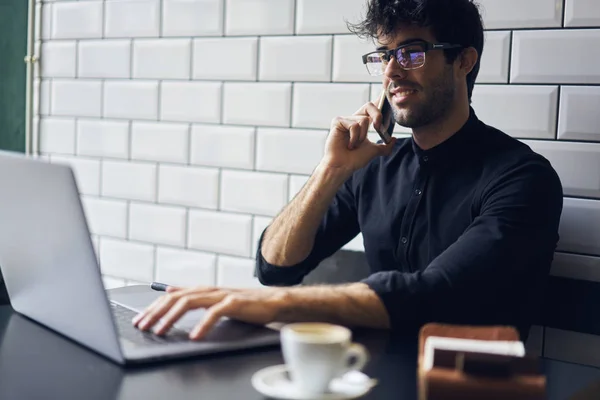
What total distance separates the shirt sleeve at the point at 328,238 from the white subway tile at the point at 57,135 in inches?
43.1

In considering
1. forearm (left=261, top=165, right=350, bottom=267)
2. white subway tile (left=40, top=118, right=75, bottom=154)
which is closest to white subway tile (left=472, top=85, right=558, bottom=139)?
forearm (left=261, top=165, right=350, bottom=267)

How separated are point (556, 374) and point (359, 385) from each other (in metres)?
0.33

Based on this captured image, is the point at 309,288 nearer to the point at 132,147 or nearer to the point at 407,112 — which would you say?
the point at 407,112

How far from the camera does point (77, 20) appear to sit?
8.71 ft

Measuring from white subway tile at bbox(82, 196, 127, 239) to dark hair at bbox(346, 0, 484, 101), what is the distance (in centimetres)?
117

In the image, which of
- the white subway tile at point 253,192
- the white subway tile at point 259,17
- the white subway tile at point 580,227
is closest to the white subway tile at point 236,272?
the white subway tile at point 253,192

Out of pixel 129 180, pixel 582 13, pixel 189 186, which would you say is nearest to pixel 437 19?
pixel 582 13

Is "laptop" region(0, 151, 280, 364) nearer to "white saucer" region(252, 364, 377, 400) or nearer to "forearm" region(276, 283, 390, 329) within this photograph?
"forearm" region(276, 283, 390, 329)

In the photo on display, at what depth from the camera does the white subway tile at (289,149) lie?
212 cm

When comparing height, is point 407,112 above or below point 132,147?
above

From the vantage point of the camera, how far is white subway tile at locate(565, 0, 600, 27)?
1.68m

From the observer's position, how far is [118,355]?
104cm

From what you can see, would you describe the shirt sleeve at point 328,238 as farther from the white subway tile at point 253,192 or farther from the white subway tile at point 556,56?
the white subway tile at point 556,56

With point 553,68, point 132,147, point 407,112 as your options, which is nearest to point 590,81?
point 553,68
